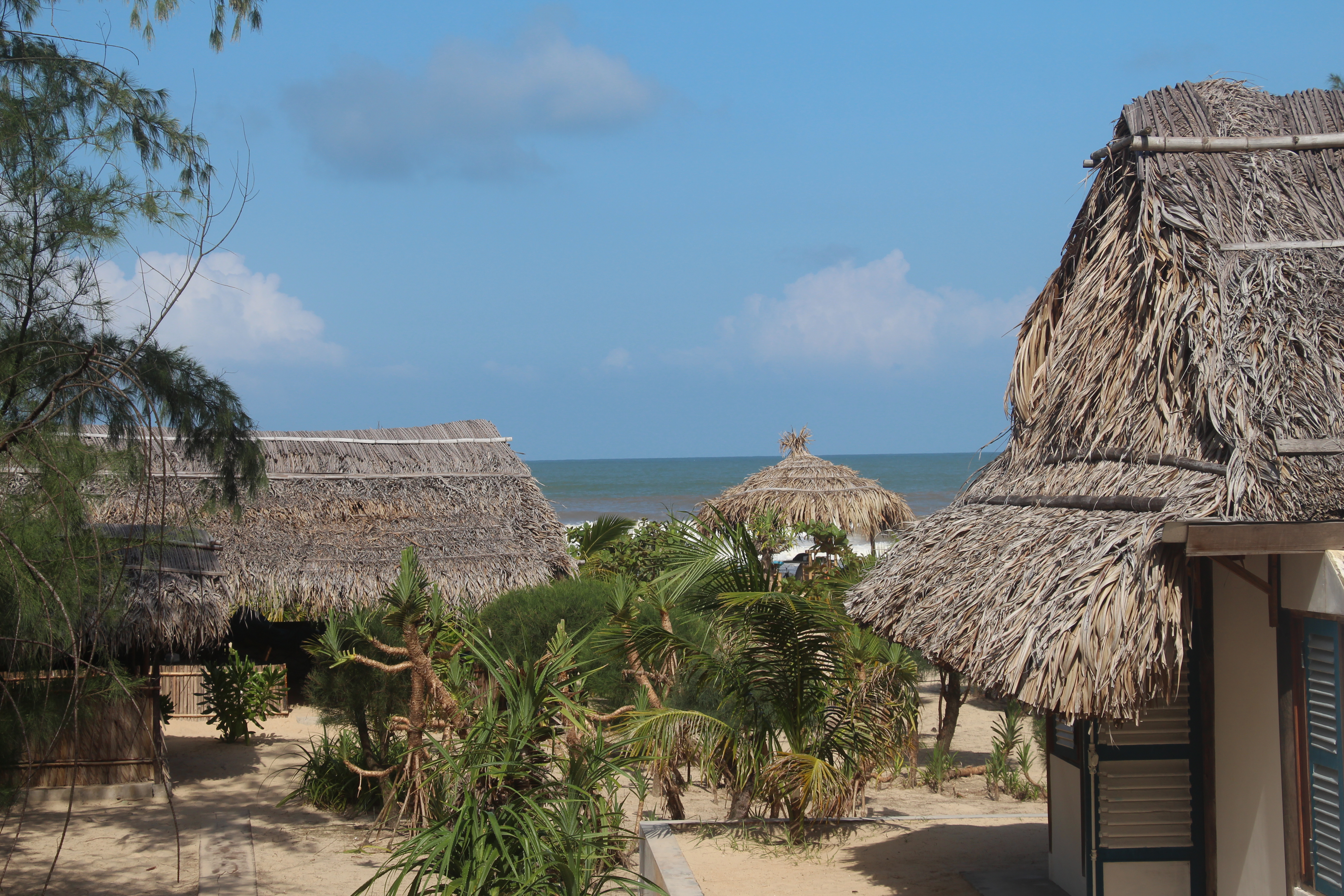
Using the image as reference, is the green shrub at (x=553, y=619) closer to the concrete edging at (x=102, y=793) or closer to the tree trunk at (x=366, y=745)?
the tree trunk at (x=366, y=745)

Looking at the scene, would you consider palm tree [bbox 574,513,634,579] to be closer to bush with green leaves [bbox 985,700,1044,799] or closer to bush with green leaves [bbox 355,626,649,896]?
bush with green leaves [bbox 985,700,1044,799]

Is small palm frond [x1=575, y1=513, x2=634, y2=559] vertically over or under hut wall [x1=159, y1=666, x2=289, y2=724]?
over

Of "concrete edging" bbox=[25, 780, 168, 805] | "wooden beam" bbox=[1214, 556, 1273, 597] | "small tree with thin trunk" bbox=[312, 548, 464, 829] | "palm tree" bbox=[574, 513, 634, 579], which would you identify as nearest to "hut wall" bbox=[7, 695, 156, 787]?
"concrete edging" bbox=[25, 780, 168, 805]

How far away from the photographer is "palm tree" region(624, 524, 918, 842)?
661 centimetres

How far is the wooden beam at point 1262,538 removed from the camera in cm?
377

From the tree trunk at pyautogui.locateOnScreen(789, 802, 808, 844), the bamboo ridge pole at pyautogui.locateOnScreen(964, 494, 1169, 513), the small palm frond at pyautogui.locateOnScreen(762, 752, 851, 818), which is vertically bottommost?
the tree trunk at pyautogui.locateOnScreen(789, 802, 808, 844)

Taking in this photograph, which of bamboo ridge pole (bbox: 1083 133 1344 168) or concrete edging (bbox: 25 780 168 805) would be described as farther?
concrete edging (bbox: 25 780 168 805)

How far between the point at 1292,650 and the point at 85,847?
8.10 metres

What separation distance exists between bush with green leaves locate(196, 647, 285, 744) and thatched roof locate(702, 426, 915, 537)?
6.85m

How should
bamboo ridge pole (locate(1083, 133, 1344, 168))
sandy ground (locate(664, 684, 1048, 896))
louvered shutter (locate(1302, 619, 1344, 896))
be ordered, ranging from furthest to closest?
sandy ground (locate(664, 684, 1048, 896)) → bamboo ridge pole (locate(1083, 133, 1344, 168)) → louvered shutter (locate(1302, 619, 1344, 896))

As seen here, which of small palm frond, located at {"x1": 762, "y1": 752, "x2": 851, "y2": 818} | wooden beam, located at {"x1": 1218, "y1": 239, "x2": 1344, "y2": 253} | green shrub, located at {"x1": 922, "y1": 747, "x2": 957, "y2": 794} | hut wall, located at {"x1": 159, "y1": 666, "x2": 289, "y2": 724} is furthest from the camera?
hut wall, located at {"x1": 159, "y1": 666, "x2": 289, "y2": 724}

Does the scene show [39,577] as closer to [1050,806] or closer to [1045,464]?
[1045,464]

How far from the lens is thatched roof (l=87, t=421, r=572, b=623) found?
1265 centimetres

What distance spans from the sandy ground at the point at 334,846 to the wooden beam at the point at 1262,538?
9.57ft
